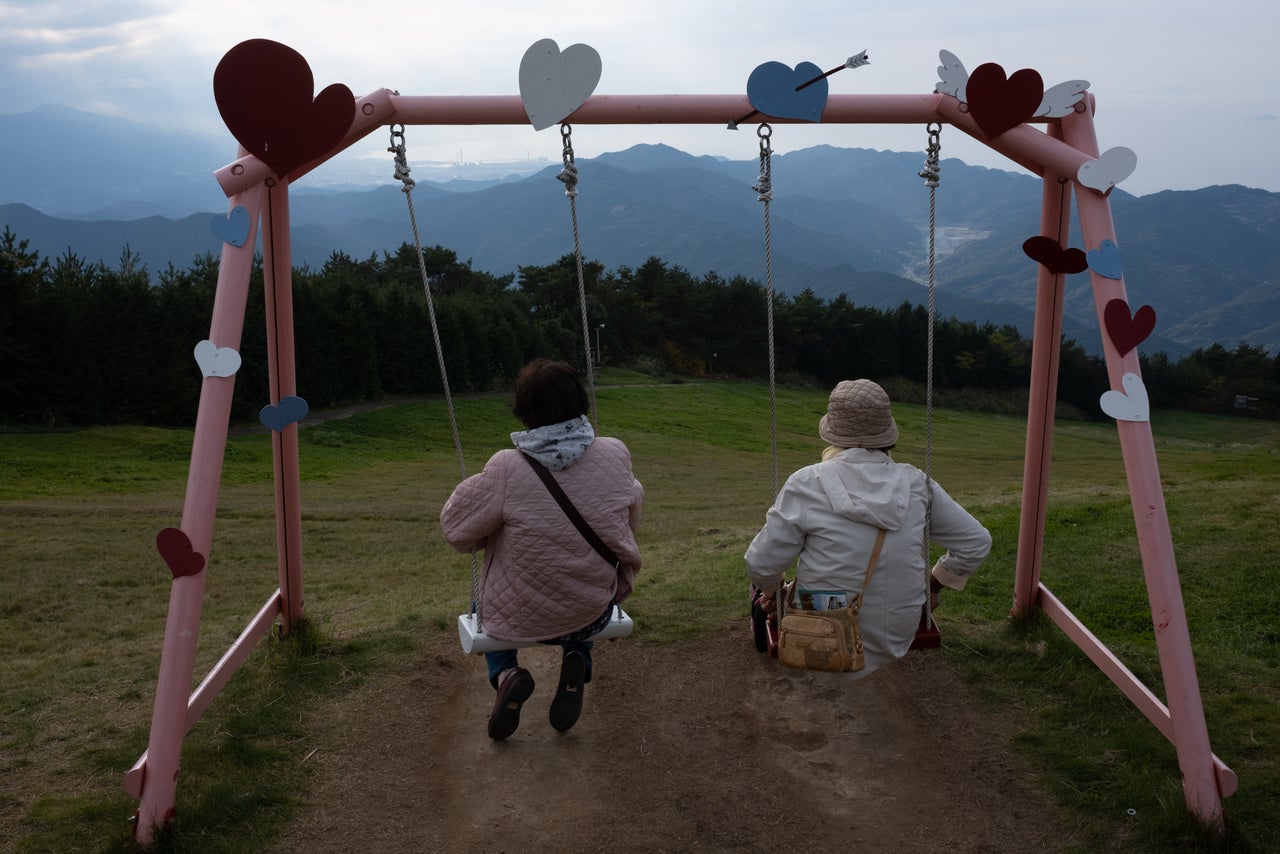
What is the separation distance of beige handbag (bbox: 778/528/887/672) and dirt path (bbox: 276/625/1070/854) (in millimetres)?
646

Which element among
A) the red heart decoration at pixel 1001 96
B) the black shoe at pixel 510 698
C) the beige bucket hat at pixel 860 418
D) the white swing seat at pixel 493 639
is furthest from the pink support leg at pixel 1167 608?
the black shoe at pixel 510 698

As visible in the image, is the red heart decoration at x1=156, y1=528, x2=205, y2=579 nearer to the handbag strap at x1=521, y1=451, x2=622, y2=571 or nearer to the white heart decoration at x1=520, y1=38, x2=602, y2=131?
the handbag strap at x1=521, y1=451, x2=622, y2=571

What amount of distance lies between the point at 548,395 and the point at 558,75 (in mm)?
1605

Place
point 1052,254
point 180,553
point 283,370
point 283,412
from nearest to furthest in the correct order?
point 180,553 < point 1052,254 < point 283,412 < point 283,370

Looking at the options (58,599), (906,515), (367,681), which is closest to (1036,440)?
(906,515)

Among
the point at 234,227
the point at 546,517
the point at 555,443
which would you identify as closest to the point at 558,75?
the point at 234,227

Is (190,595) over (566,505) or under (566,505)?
under

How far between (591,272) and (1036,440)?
4408 cm

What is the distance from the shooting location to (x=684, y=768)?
423 cm

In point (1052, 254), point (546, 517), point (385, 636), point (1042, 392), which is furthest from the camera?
point (385, 636)

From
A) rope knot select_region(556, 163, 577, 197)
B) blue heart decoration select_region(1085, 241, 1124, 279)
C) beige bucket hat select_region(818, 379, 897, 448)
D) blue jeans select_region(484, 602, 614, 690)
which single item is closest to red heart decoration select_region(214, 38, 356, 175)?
rope knot select_region(556, 163, 577, 197)

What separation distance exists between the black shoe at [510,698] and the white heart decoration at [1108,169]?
3.05m

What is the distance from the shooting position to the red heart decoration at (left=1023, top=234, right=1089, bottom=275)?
421 centimetres

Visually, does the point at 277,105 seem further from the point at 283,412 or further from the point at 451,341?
the point at 451,341
